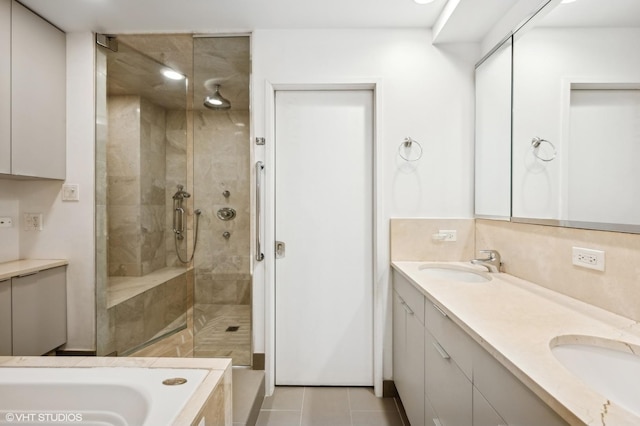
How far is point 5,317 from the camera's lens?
72.7 inches

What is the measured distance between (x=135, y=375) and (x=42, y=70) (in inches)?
85.9

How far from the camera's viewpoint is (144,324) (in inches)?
108

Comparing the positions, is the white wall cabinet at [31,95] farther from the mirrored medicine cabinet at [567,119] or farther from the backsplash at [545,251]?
the mirrored medicine cabinet at [567,119]

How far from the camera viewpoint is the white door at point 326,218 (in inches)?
88.4

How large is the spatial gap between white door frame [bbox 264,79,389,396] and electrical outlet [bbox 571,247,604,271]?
1.05 meters

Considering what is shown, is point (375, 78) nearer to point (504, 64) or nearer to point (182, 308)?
point (504, 64)

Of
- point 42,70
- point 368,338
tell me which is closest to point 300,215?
point 368,338

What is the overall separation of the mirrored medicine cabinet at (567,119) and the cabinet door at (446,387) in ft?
2.55

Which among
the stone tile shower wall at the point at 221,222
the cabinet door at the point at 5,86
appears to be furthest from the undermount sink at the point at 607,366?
the cabinet door at the point at 5,86

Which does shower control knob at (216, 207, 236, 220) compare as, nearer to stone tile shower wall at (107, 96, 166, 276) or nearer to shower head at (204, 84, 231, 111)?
stone tile shower wall at (107, 96, 166, 276)

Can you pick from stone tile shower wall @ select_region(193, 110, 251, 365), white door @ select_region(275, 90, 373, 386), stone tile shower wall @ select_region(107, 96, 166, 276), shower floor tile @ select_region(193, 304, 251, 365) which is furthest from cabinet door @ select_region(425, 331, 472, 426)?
stone tile shower wall @ select_region(107, 96, 166, 276)

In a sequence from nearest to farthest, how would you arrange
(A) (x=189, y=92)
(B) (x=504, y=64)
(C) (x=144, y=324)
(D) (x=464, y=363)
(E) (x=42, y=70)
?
(D) (x=464, y=363)
(B) (x=504, y=64)
(E) (x=42, y=70)
(C) (x=144, y=324)
(A) (x=189, y=92)

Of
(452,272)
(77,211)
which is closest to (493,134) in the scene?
(452,272)

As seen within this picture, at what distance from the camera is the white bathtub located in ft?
3.36
